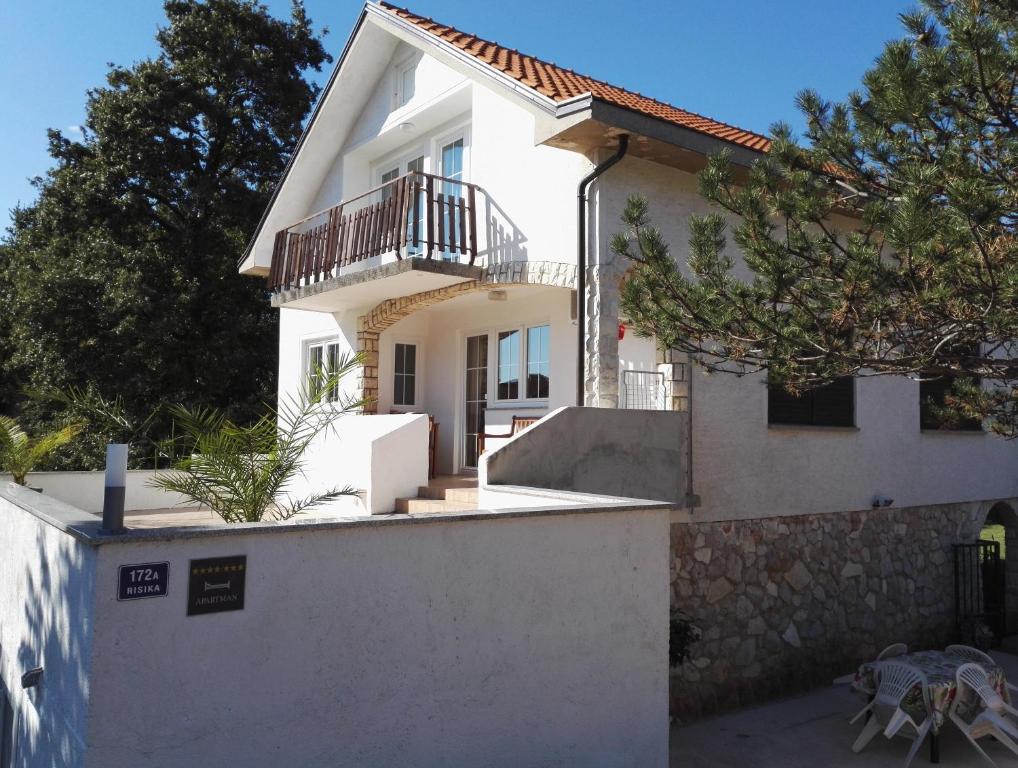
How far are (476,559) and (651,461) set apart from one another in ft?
Result: 13.2

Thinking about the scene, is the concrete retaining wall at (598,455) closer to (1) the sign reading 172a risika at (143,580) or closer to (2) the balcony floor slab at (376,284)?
(2) the balcony floor slab at (376,284)

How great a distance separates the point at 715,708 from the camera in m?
9.95

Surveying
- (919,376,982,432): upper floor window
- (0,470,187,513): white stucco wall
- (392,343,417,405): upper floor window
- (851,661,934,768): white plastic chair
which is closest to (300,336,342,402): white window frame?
(392,343,417,405): upper floor window

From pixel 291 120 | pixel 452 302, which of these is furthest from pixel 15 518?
pixel 291 120

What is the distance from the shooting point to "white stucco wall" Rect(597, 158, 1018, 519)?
10000 mm

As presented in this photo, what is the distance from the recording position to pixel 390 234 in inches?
423

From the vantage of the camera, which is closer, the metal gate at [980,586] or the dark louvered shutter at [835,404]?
the dark louvered shutter at [835,404]

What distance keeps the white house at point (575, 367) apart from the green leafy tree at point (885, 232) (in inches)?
80.1

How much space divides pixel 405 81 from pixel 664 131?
5516 mm

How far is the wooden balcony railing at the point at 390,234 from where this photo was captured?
1052cm

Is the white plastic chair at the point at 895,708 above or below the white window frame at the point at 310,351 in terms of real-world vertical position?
below

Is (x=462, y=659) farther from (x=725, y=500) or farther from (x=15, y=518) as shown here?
(x=725, y=500)

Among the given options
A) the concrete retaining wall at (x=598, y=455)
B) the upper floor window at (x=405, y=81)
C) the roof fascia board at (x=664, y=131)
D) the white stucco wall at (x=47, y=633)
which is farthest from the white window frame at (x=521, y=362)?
the white stucco wall at (x=47, y=633)

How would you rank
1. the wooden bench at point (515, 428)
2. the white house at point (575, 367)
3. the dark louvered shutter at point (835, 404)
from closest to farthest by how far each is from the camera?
the white house at point (575, 367), the wooden bench at point (515, 428), the dark louvered shutter at point (835, 404)
